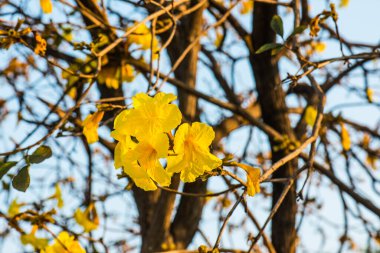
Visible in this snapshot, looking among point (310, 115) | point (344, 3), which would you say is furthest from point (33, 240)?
point (344, 3)

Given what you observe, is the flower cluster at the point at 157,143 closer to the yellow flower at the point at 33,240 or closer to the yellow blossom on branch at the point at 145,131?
the yellow blossom on branch at the point at 145,131

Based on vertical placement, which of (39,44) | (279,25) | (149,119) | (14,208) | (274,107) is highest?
(274,107)

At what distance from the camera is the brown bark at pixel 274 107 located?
8.98 feet

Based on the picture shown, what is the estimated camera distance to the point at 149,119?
1.13 m

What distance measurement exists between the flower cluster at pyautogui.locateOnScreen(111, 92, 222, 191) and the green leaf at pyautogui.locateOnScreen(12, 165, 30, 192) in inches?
13.5

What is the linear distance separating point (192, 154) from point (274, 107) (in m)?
1.84

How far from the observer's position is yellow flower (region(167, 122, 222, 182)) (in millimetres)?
1169

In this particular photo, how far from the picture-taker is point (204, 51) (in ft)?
11.5

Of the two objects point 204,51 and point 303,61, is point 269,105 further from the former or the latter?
point 303,61

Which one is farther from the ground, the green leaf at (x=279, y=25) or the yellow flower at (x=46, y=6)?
the yellow flower at (x=46, y=6)

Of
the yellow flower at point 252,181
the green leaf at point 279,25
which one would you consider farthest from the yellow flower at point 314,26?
the yellow flower at point 252,181

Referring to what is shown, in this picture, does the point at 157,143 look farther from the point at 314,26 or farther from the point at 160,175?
the point at 314,26

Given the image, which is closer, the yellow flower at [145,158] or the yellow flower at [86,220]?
the yellow flower at [145,158]

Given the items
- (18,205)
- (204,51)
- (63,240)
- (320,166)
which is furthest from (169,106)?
(204,51)
